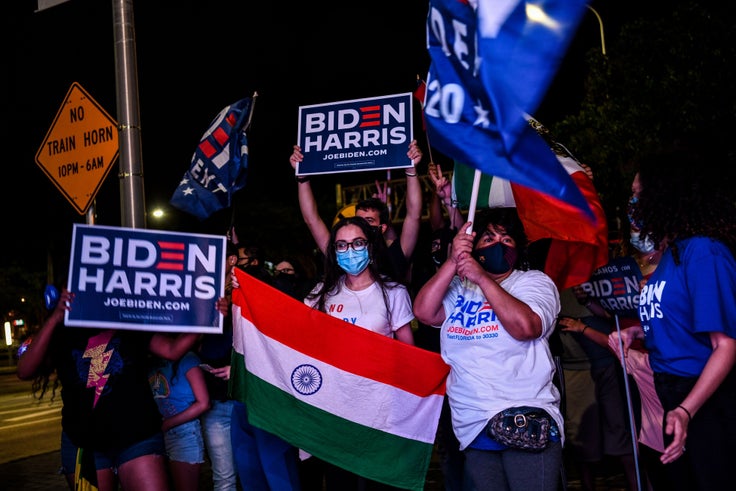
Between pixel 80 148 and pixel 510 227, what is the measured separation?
4631 millimetres

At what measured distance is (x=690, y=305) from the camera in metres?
3.26

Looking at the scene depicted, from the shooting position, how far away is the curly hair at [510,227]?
169 inches

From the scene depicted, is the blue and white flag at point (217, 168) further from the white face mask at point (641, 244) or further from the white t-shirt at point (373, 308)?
the white face mask at point (641, 244)

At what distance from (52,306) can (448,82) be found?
106 inches

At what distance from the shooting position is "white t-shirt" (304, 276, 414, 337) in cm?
473

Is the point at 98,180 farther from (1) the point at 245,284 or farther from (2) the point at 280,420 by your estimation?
(2) the point at 280,420

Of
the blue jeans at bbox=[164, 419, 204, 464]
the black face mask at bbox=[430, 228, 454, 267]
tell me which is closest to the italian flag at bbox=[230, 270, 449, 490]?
the blue jeans at bbox=[164, 419, 204, 464]

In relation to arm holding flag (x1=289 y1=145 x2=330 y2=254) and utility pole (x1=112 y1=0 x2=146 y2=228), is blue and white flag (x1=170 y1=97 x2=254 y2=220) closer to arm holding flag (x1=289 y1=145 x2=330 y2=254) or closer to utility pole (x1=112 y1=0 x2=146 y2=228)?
utility pole (x1=112 y1=0 x2=146 y2=228)

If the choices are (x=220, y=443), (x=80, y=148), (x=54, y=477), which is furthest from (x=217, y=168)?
(x=54, y=477)

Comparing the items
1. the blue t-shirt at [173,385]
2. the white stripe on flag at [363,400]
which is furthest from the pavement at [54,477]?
the blue t-shirt at [173,385]

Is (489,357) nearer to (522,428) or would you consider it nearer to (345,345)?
(522,428)

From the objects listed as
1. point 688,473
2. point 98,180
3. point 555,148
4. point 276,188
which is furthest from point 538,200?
point 276,188

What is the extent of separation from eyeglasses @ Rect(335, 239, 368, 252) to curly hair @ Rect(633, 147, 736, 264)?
1.93 meters

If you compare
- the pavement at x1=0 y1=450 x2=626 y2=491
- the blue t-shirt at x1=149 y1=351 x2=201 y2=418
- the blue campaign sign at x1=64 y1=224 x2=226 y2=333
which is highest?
the blue campaign sign at x1=64 y1=224 x2=226 y2=333
